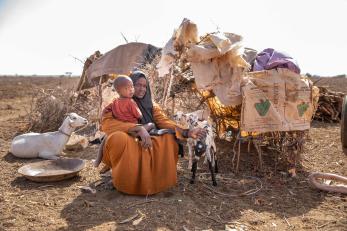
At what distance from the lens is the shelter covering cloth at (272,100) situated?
5402 mm

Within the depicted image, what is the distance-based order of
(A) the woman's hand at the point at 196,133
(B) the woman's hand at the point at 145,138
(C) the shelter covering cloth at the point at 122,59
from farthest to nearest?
(C) the shelter covering cloth at the point at 122,59, (A) the woman's hand at the point at 196,133, (B) the woman's hand at the point at 145,138

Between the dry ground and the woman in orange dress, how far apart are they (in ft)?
0.50

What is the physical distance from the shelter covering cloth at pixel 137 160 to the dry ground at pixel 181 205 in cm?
14

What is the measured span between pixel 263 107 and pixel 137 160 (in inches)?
78.1

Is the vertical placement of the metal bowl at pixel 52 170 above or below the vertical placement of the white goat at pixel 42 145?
below

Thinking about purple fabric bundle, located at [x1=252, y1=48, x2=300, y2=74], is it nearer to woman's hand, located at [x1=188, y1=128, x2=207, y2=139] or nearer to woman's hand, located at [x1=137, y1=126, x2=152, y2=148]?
woman's hand, located at [x1=188, y1=128, x2=207, y2=139]

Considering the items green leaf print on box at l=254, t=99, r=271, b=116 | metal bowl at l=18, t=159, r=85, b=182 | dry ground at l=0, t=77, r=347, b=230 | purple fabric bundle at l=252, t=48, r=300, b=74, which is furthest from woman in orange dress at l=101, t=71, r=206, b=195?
purple fabric bundle at l=252, t=48, r=300, b=74

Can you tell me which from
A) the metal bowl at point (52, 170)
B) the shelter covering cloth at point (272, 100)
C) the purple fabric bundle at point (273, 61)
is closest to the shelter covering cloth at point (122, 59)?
the purple fabric bundle at point (273, 61)

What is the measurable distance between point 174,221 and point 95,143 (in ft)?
13.2

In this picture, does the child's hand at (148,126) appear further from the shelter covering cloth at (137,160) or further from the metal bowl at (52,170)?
the metal bowl at (52,170)

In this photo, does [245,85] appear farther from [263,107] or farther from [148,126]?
[148,126]

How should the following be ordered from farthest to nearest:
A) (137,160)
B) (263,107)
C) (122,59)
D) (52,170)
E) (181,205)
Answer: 1. (122,59)
2. (263,107)
3. (52,170)
4. (137,160)
5. (181,205)

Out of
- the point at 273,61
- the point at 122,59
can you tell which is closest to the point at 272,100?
the point at 273,61

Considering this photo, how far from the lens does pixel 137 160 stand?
443 cm
